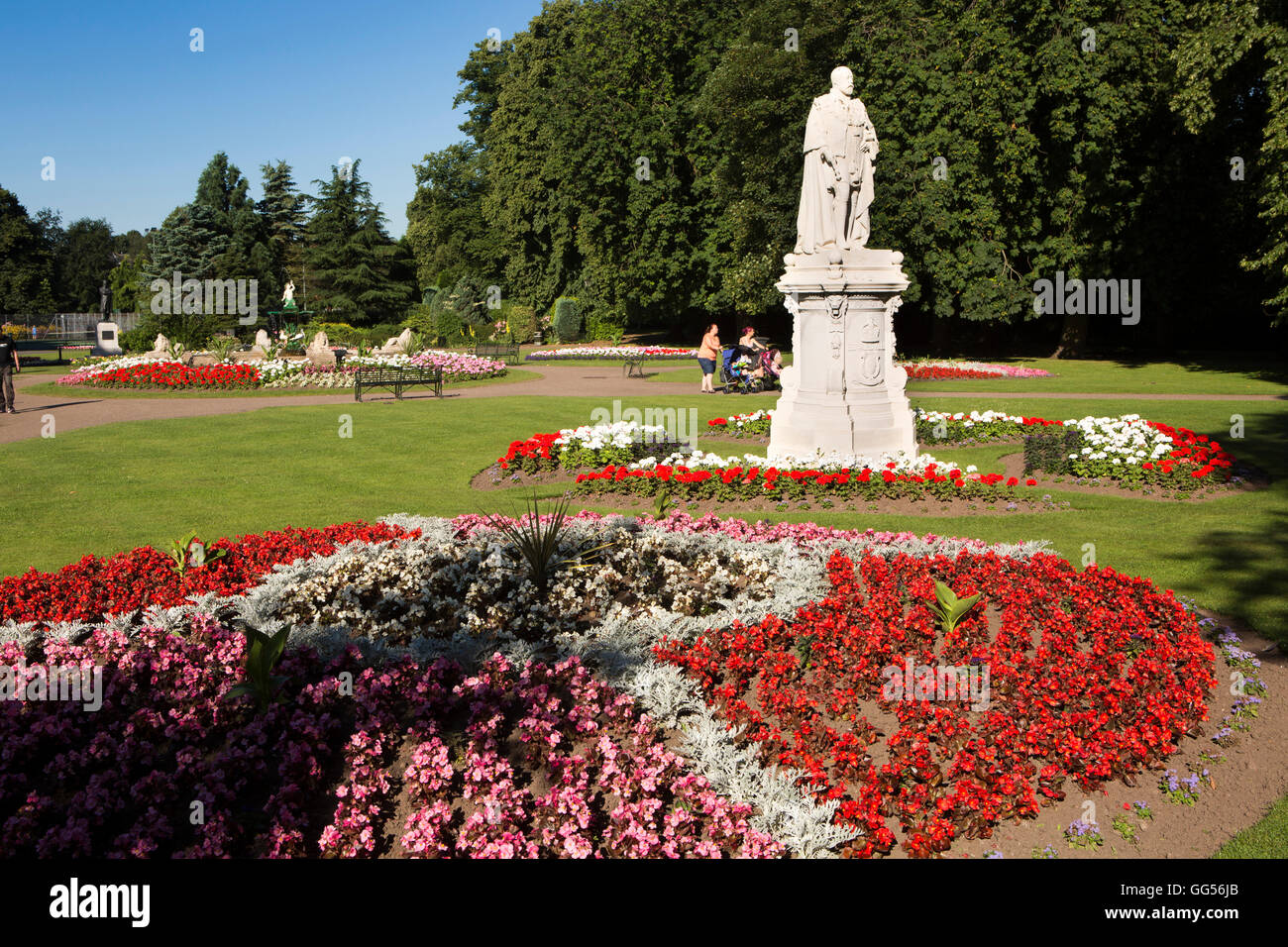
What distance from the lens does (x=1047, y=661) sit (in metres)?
5.39

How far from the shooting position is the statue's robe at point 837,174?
461 inches

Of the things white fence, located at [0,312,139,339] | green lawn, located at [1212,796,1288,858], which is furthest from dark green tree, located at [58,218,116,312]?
green lawn, located at [1212,796,1288,858]

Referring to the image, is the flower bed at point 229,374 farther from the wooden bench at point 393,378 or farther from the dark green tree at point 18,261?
the dark green tree at point 18,261

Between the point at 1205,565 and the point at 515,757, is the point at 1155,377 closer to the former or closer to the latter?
the point at 1205,565

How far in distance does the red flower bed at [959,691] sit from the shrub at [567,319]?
130 feet

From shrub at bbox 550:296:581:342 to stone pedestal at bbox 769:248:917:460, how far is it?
112 ft

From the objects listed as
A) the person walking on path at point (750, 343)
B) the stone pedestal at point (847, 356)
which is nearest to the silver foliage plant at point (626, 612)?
the stone pedestal at point (847, 356)

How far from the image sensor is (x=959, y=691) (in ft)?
16.9

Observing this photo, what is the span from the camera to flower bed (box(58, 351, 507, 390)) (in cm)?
2430

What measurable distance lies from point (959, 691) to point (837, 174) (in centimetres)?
819

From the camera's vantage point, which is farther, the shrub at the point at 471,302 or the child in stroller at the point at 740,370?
the shrub at the point at 471,302

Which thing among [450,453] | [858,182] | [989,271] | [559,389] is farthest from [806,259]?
[989,271]

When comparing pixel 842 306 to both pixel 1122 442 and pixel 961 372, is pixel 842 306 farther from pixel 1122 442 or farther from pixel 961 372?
pixel 961 372

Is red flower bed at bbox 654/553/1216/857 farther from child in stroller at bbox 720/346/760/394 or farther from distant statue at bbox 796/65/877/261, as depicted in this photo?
child in stroller at bbox 720/346/760/394
